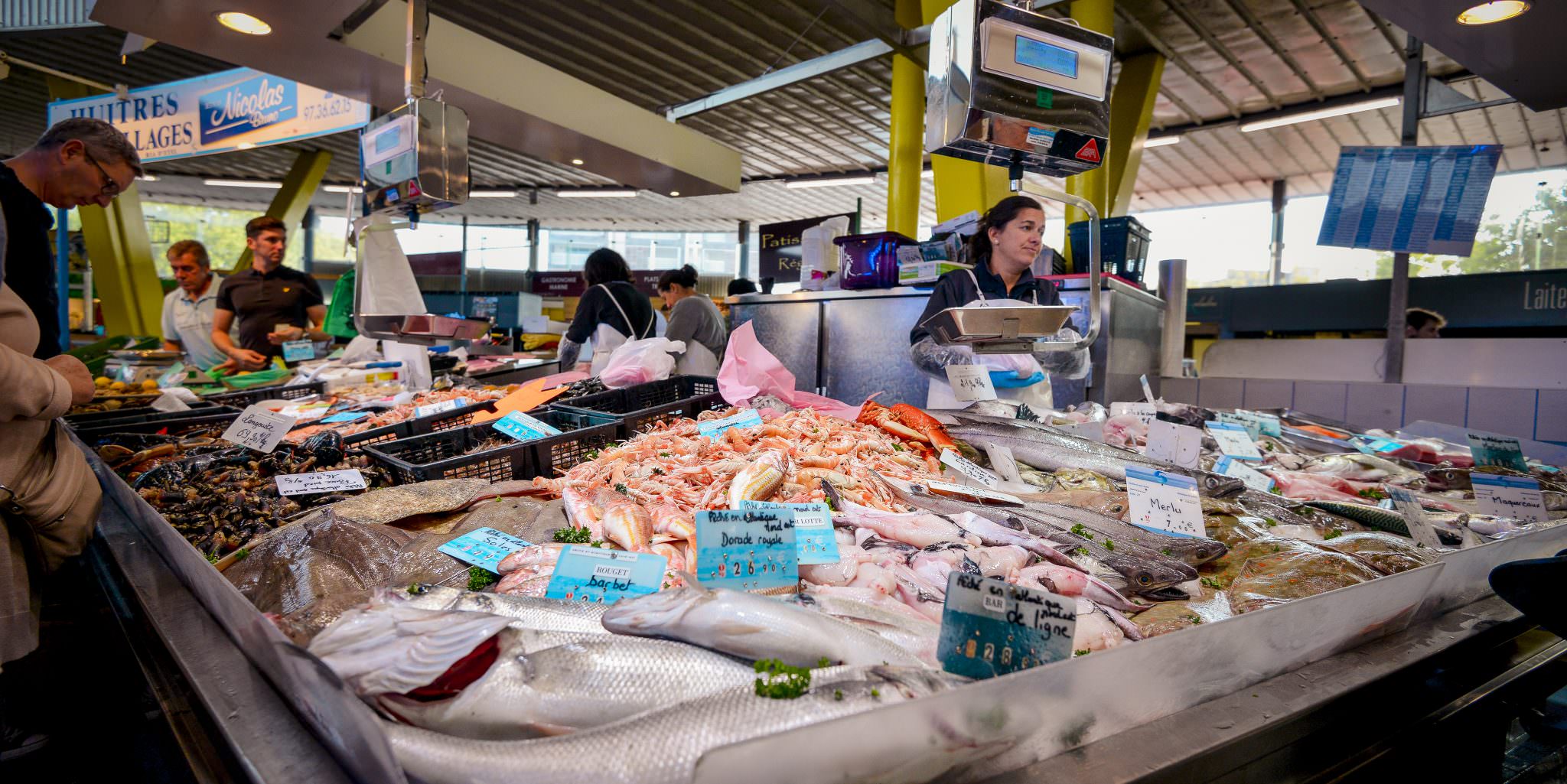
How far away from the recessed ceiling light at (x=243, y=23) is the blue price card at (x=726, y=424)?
3693 mm

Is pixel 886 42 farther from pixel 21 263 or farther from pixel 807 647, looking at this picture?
pixel 807 647

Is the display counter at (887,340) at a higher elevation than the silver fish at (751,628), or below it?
higher

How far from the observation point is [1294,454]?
3.48 meters

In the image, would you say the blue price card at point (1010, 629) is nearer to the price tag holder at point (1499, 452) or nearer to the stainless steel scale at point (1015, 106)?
the stainless steel scale at point (1015, 106)

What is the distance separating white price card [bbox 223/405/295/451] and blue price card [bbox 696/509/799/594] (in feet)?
6.46

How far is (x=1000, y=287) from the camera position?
3951 mm

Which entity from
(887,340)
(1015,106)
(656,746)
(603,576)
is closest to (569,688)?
(656,746)

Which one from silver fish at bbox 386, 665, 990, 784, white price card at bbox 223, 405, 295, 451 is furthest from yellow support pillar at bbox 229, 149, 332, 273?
silver fish at bbox 386, 665, 990, 784

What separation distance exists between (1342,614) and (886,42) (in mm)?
8097

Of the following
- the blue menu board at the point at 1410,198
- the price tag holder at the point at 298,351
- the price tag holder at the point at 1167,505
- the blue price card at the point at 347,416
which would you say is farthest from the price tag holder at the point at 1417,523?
the price tag holder at the point at 298,351

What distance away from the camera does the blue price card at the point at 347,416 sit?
3.64 meters

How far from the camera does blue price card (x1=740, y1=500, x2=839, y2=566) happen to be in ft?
5.22

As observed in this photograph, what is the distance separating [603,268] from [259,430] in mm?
3650

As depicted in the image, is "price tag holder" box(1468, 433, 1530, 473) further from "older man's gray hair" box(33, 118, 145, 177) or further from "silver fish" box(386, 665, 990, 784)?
"older man's gray hair" box(33, 118, 145, 177)
